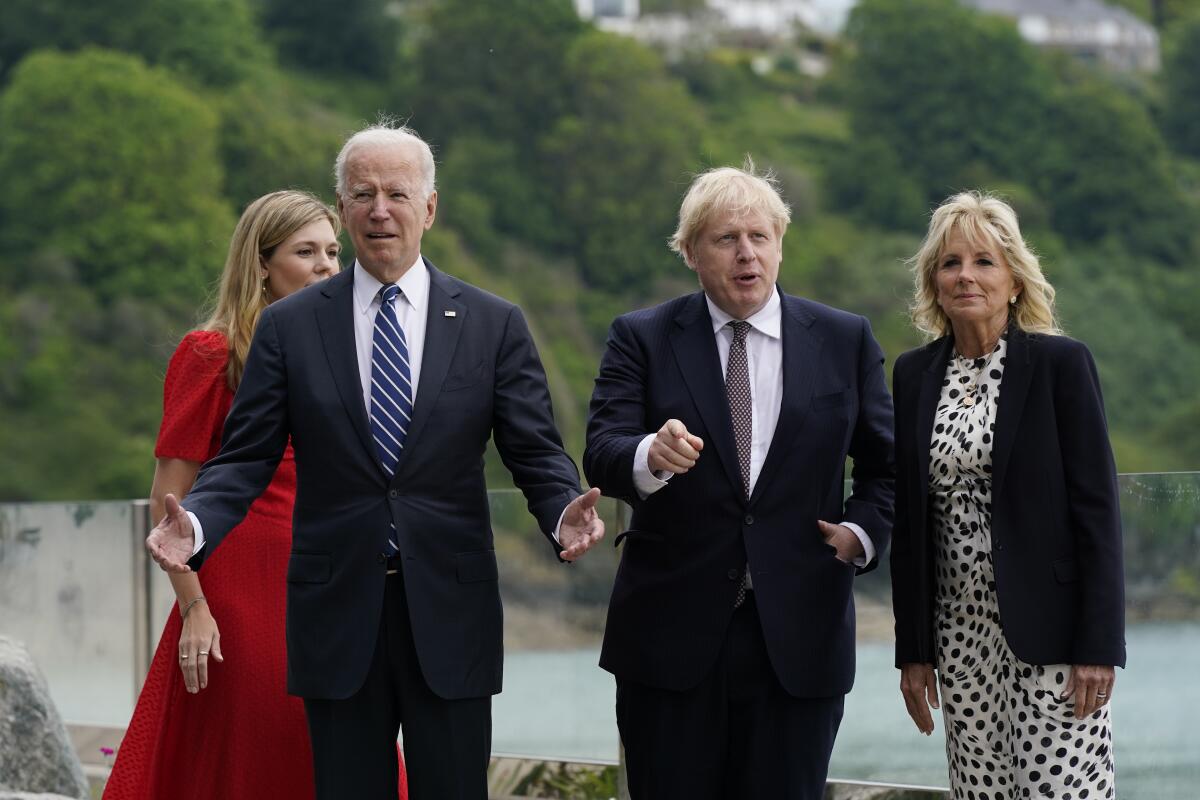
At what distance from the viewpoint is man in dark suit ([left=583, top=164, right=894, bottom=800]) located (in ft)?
12.8

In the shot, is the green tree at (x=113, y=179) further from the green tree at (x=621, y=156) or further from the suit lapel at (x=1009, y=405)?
the suit lapel at (x=1009, y=405)

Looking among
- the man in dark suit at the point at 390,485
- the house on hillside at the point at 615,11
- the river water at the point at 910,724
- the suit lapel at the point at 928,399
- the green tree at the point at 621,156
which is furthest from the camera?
the house on hillside at the point at 615,11

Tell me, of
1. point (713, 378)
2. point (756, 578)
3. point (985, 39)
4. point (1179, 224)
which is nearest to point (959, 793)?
point (756, 578)

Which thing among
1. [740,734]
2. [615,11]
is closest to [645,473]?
[740,734]

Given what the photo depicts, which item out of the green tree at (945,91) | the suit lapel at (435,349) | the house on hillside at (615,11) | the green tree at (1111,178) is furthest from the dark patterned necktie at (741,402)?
the house on hillside at (615,11)

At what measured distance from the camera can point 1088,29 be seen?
105812mm

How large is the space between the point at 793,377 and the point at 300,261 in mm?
1391

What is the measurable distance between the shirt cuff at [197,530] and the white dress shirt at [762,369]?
2.99 ft

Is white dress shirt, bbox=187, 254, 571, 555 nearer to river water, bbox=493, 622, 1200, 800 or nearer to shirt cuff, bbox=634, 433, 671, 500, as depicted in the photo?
shirt cuff, bbox=634, 433, 671, 500

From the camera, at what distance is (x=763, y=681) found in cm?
390

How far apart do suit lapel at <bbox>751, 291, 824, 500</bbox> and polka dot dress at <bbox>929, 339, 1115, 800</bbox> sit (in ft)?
1.07

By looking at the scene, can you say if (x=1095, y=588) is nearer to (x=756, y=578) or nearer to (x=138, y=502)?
(x=756, y=578)

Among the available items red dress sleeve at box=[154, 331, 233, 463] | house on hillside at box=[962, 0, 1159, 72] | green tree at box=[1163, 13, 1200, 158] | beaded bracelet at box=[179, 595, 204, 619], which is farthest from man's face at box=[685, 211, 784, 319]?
house on hillside at box=[962, 0, 1159, 72]

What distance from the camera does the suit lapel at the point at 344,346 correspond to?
372 cm
